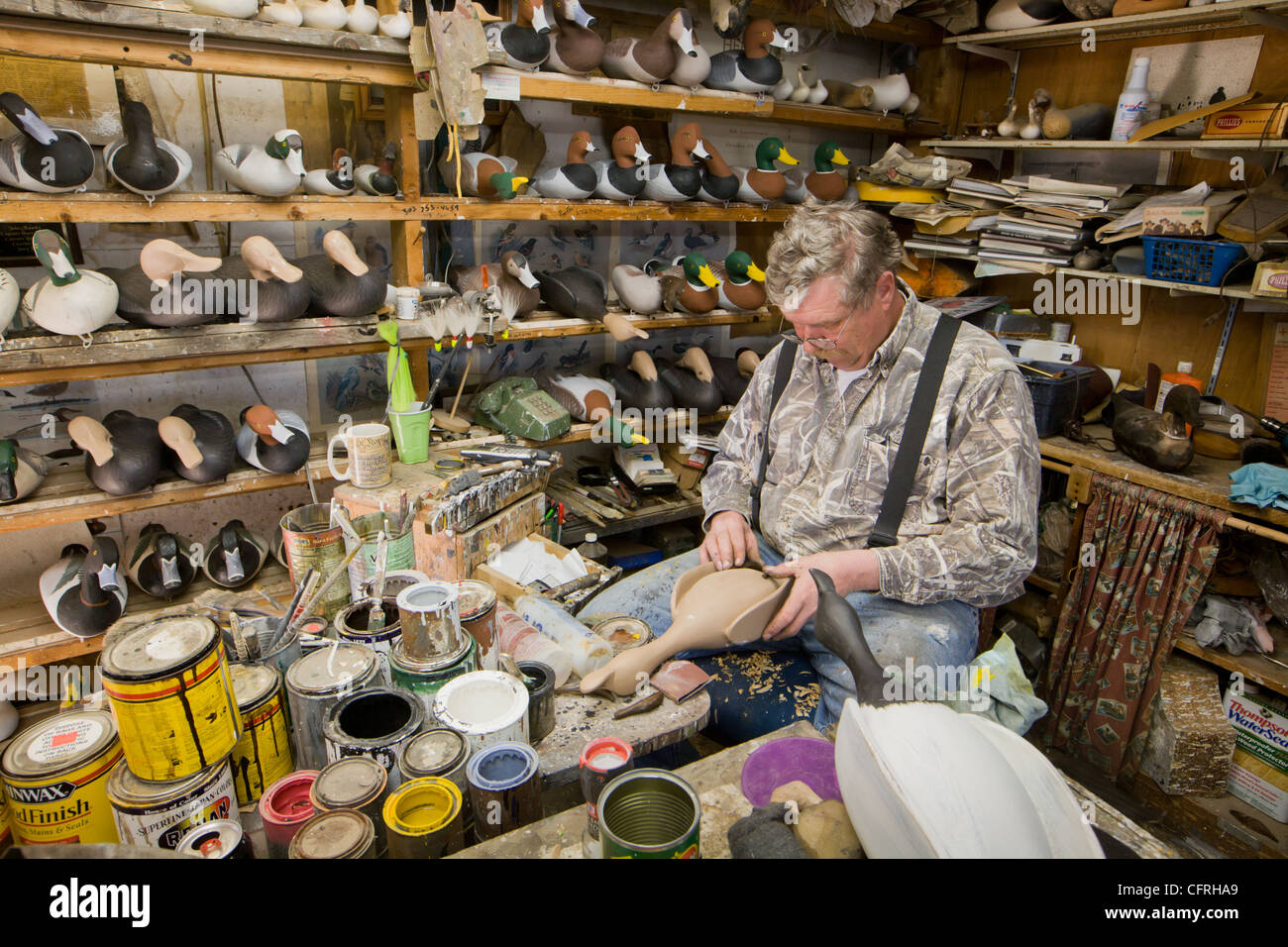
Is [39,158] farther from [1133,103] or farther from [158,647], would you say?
[1133,103]

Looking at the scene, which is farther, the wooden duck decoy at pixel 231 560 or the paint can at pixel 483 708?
Result: the wooden duck decoy at pixel 231 560

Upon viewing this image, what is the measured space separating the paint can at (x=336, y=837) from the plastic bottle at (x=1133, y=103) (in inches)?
146

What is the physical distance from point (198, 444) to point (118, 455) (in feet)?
0.73

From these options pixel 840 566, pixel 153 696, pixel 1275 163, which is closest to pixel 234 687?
pixel 153 696

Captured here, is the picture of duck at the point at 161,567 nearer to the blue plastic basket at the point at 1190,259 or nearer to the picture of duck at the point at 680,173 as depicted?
the picture of duck at the point at 680,173

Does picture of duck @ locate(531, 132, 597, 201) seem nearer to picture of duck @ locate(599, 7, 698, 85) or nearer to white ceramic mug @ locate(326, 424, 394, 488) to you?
picture of duck @ locate(599, 7, 698, 85)

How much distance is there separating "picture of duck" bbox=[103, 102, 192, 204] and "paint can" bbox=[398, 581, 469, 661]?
5.66 feet

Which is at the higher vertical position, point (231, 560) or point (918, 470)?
point (918, 470)

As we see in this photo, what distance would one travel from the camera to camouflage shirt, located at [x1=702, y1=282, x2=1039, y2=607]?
5.91 feet

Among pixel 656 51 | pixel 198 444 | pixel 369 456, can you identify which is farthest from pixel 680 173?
pixel 198 444

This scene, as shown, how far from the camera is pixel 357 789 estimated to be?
3.42 feet

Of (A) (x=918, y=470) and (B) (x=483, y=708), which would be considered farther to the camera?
(A) (x=918, y=470)

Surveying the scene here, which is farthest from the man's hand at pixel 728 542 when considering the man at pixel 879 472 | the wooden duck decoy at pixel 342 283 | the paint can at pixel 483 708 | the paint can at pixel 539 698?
the wooden duck decoy at pixel 342 283

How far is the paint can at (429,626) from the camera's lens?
1.29 meters
